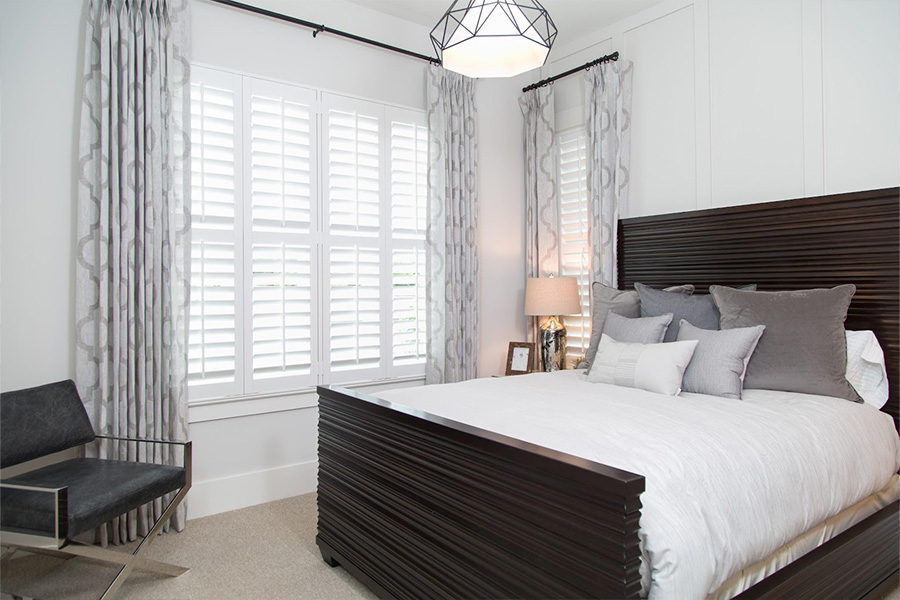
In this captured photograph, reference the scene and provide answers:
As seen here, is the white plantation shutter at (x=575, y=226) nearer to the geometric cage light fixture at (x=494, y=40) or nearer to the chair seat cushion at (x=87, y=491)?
the geometric cage light fixture at (x=494, y=40)

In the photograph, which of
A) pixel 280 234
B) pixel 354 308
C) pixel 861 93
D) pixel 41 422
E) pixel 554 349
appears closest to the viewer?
pixel 41 422

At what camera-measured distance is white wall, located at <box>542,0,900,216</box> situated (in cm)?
272

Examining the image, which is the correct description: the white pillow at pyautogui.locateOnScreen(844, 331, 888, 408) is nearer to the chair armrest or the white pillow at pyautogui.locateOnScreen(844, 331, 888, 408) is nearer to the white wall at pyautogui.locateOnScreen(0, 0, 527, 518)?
the white wall at pyautogui.locateOnScreen(0, 0, 527, 518)

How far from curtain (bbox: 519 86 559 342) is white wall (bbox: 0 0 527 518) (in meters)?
0.11

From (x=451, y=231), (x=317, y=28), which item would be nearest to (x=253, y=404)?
(x=451, y=231)

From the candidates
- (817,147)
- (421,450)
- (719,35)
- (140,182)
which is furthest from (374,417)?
(719,35)

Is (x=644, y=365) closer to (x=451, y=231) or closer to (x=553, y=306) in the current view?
(x=553, y=306)

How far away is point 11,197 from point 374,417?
191 centimetres

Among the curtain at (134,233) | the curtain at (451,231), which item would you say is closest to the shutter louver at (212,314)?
the curtain at (134,233)

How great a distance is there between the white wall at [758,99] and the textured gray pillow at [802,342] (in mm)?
661

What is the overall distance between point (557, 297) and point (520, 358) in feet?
1.91

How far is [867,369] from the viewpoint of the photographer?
255 cm

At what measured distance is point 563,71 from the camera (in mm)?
4293

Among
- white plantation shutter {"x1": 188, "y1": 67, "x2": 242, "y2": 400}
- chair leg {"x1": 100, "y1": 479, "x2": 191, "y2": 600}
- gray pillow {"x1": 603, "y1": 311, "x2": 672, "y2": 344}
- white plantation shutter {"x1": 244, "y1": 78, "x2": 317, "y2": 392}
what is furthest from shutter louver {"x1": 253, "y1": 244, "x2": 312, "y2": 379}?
gray pillow {"x1": 603, "y1": 311, "x2": 672, "y2": 344}
